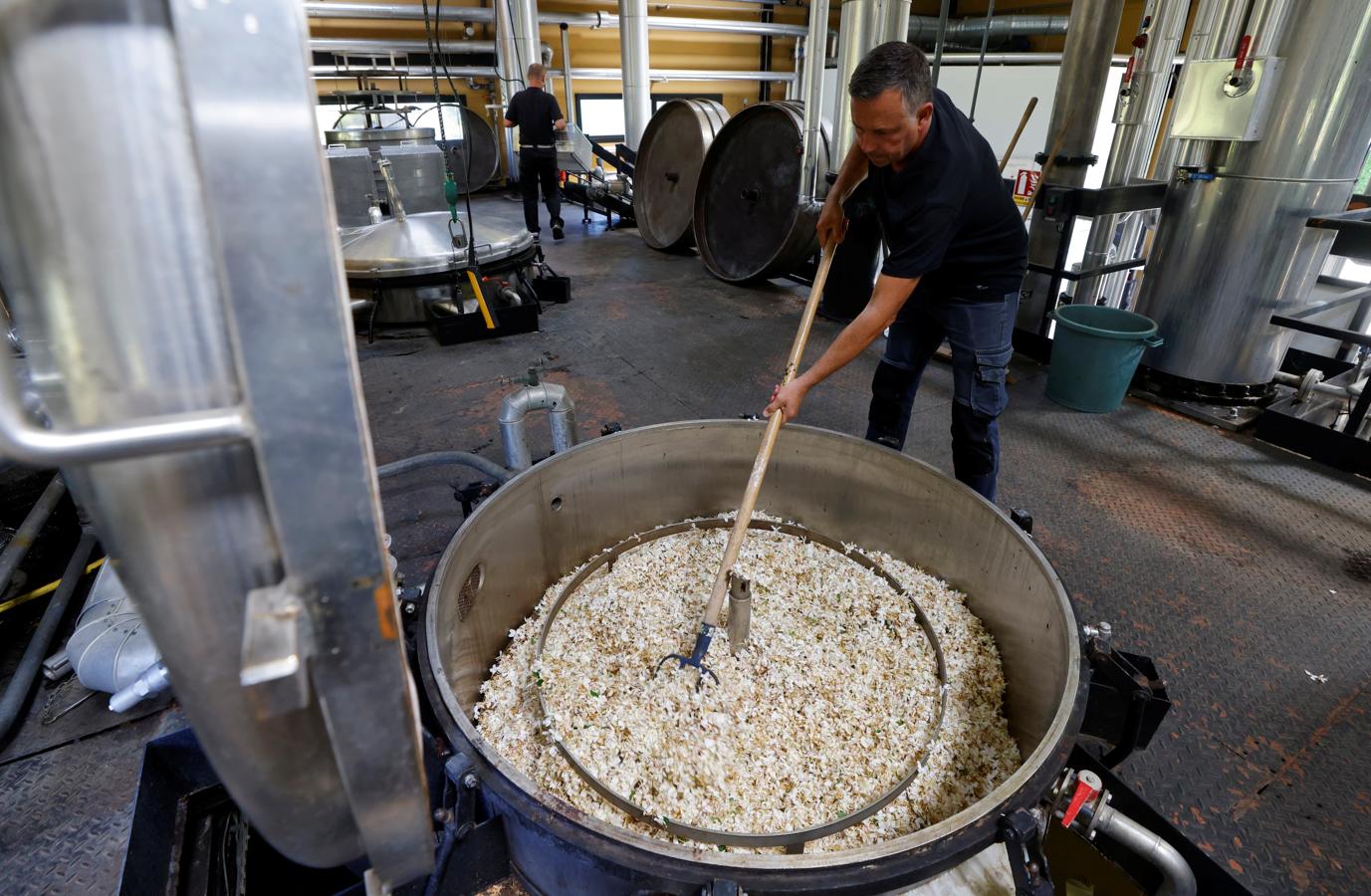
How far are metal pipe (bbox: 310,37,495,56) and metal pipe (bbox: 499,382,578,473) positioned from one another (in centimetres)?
652

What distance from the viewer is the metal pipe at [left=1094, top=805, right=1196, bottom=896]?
106 centimetres

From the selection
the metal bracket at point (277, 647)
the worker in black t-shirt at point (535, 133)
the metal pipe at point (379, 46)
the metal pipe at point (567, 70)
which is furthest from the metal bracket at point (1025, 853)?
the metal pipe at point (567, 70)

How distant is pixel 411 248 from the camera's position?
3.81m

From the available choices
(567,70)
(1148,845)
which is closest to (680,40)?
(567,70)

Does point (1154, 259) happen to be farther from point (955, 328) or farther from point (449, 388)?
point (449, 388)

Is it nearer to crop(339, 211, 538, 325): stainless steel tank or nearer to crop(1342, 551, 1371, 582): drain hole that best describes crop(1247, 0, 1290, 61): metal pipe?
crop(1342, 551, 1371, 582): drain hole

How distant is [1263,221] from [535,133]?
16.2 feet

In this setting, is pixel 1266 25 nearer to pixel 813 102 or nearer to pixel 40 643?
pixel 813 102

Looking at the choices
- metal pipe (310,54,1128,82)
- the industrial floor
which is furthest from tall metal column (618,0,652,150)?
the industrial floor

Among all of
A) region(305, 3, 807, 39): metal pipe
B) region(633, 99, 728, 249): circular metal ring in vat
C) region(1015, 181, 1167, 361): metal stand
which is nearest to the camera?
region(1015, 181, 1167, 361): metal stand

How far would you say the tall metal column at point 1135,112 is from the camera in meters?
3.28

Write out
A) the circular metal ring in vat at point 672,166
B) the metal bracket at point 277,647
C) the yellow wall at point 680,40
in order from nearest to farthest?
the metal bracket at point 277,647 < the circular metal ring in vat at point 672,166 < the yellow wall at point 680,40

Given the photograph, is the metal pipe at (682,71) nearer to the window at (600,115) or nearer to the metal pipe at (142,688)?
the window at (600,115)

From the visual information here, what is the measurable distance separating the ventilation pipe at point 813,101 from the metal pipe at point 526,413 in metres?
2.57
